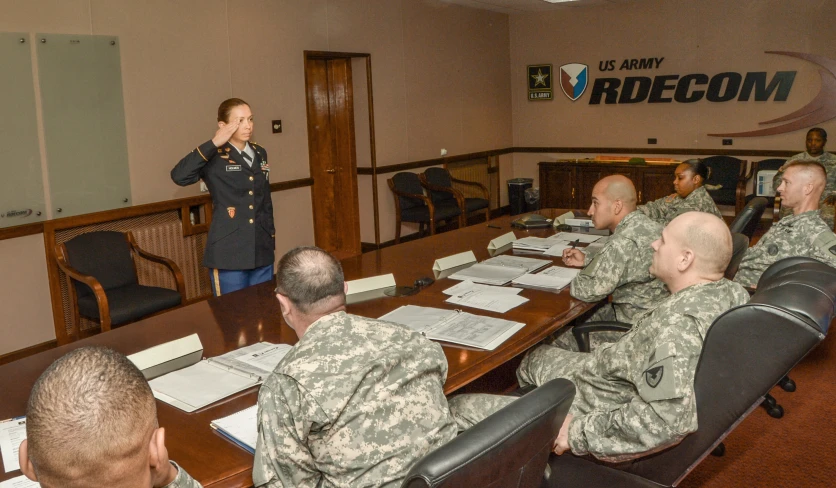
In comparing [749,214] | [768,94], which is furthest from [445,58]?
[749,214]

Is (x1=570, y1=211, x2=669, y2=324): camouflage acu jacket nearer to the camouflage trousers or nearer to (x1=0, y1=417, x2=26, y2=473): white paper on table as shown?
the camouflage trousers

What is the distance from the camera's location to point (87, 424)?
100cm

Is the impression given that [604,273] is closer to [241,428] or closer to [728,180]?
[241,428]

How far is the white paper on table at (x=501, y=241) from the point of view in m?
3.98

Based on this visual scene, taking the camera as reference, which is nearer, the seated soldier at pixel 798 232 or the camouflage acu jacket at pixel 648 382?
the camouflage acu jacket at pixel 648 382

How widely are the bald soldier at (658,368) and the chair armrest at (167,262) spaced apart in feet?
8.86

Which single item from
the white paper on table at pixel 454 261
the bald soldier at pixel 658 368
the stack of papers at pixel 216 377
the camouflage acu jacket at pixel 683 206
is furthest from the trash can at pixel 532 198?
the stack of papers at pixel 216 377

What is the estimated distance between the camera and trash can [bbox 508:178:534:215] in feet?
31.0

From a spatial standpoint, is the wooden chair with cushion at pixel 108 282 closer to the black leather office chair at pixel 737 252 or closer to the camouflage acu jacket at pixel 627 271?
the camouflage acu jacket at pixel 627 271

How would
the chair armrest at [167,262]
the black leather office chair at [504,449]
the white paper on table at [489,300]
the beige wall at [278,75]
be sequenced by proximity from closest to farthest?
1. the black leather office chair at [504,449]
2. the white paper on table at [489,300]
3. the chair armrest at [167,262]
4. the beige wall at [278,75]

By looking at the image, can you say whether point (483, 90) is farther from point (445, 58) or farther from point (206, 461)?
point (206, 461)

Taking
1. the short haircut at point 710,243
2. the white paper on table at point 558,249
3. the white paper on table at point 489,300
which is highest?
the short haircut at point 710,243

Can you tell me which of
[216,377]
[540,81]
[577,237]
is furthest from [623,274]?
[540,81]

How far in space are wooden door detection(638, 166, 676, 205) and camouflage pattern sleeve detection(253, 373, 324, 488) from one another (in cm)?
724
